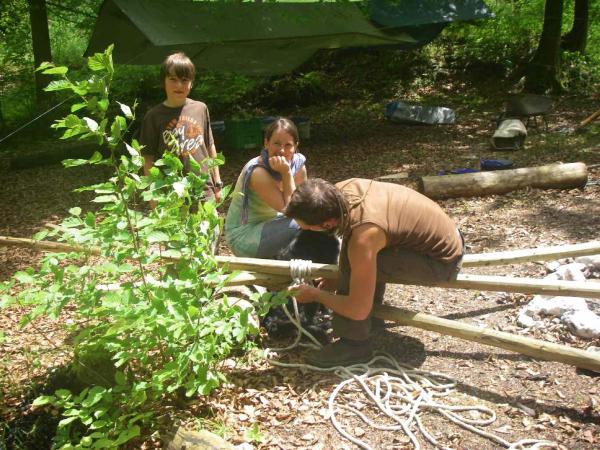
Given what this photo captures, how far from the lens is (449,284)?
300 cm

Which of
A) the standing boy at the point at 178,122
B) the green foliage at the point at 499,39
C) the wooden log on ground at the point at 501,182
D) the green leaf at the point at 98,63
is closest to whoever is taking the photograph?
the green leaf at the point at 98,63

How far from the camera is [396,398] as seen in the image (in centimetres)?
280

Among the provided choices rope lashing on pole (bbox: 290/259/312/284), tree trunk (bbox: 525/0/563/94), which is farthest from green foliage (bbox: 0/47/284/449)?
tree trunk (bbox: 525/0/563/94)

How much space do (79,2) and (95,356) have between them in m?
7.40

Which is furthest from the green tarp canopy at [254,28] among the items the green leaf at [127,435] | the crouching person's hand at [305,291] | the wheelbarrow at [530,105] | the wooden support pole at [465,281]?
the green leaf at [127,435]

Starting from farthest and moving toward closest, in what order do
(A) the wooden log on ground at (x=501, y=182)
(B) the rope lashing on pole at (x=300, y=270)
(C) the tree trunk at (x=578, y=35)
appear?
(C) the tree trunk at (x=578, y=35) → (A) the wooden log on ground at (x=501, y=182) → (B) the rope lashing on pole at (x=300, y=270)

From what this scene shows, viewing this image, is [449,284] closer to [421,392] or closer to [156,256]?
[421,392]

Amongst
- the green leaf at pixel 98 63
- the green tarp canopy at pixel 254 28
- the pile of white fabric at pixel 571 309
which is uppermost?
the green tarp canopy at pixel 254 28

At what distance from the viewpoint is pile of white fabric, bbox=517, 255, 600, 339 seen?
124 inches

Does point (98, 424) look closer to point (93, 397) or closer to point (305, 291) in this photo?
point (93, 397)

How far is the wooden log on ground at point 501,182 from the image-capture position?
582 centimetres

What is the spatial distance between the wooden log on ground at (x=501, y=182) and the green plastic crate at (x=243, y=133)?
3.40m

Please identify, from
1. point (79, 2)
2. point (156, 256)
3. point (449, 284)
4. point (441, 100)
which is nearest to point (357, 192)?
point (449, 284)

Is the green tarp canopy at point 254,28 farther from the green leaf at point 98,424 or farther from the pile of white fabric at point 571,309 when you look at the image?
the green leaf at point 98,424
